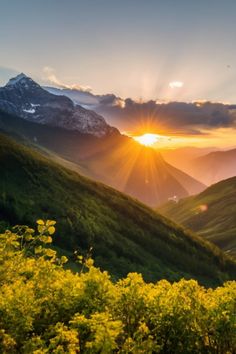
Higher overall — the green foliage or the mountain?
the green foliage

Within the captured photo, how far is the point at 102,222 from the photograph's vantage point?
475ft

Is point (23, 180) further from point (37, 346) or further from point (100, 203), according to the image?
point (37, 346)

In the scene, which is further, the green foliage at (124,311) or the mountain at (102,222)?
the mountain at (102,222)

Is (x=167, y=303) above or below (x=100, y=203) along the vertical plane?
above

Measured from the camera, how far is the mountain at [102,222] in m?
125

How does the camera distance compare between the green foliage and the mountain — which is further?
the mountain

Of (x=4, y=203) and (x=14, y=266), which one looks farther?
(x=4, y=203)

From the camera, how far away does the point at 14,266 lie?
26.8 meters

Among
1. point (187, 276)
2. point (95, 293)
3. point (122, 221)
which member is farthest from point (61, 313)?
point (122, 221)

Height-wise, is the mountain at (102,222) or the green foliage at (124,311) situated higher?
the green foliage at (124,311)

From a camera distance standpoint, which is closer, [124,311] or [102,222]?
[124,311]

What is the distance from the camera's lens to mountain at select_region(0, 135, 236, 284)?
125088 millimetres

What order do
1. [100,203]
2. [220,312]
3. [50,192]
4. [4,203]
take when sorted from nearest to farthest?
[220,312]
[4,203]
[50,192]
[100,203]

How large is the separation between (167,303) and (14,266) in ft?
33.2
